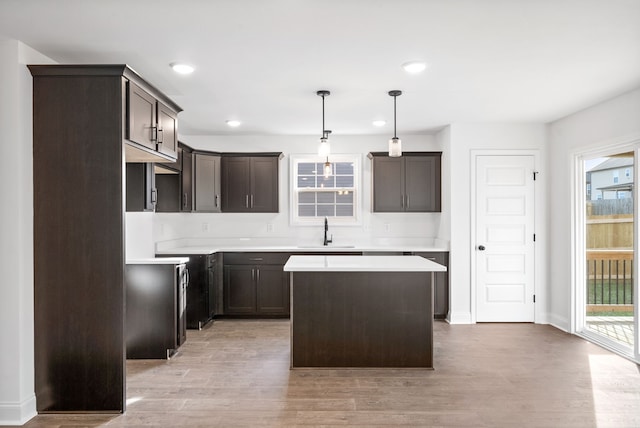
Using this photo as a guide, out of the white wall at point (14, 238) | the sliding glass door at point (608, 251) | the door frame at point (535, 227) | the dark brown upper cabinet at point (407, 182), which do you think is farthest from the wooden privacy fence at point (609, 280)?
the white wall at point (14, 238)

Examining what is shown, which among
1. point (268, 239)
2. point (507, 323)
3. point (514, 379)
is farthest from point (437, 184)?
point (514, 379)

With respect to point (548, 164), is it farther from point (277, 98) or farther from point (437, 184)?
point (277, 98)

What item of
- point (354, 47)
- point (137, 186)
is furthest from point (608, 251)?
point (137, 186)

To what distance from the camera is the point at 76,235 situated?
2.79 metres

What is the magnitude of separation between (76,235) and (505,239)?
15.1 ft

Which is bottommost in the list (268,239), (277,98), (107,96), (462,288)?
(462,288)

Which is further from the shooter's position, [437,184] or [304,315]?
[437,184]

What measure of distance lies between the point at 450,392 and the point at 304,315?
127 centimetres

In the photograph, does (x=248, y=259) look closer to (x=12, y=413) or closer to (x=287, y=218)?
(x=287, y=218)

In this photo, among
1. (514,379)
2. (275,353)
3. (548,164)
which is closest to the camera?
(514,379)

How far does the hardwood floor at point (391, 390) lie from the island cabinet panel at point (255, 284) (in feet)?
3.32

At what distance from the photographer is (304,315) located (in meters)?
3.63

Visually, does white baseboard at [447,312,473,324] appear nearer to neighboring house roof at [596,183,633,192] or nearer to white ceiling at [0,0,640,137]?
neighboring house roof at [596,183,633,192]

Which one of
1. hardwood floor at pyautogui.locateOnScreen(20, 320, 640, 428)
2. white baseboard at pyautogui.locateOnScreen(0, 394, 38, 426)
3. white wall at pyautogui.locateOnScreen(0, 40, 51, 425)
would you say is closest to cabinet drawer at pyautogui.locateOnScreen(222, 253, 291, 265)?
hardwood floor at pyautogui.locateOnScreen(20, 320, 640, 428)
